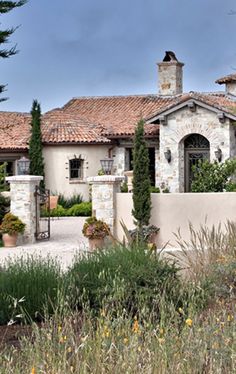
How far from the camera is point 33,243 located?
20734 mm

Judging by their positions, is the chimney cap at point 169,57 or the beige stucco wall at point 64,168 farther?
the chimney cap at point 169,57

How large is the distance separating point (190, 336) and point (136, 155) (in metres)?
15.3

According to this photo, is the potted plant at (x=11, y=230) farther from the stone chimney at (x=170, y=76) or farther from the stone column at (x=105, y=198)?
the stone chimney at (x=170, y=76)

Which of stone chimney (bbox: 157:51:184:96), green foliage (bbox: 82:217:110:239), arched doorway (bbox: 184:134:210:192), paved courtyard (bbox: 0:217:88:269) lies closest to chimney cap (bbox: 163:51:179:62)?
stone chimney (bbox: 157:51:184:96)

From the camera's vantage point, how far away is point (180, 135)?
32156mm

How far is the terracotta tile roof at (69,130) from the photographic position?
33.0 meters

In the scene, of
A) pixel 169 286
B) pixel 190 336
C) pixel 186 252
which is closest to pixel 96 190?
pixel 186 252

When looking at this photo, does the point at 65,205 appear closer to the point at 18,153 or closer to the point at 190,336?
the point at 18,153

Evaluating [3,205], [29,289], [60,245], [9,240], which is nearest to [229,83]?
[3,205]

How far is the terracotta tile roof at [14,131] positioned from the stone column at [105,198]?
10.5m

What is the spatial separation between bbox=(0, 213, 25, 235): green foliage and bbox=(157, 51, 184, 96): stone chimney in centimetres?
1852

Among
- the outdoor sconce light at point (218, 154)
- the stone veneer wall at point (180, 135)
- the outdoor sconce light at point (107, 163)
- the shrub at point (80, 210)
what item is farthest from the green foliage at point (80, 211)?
the outdoor sconce light at point (107, 163)

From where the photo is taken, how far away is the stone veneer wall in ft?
103

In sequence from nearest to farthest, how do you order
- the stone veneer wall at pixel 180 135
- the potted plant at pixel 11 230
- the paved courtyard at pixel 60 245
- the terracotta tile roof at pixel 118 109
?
the paved courtyard at pixel 60 245 < the potted plant at pixel 11 230 < the stone veneer wall at pixel 180 135 < the terracotta tile roof at pixel 118 109
